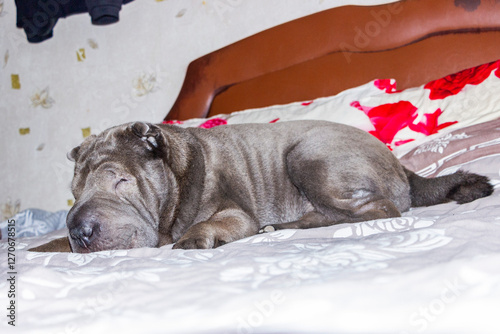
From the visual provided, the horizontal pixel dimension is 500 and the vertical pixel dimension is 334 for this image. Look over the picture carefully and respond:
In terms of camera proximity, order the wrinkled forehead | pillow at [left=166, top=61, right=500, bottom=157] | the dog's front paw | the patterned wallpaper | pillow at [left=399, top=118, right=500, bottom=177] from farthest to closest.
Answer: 1. the patterned wallpaper
2. pillow at [left=166, top=61, right=500, bottom=157]
3. pillow at [left=399, top=118, right=500, bottom=177]
4. the wrinkled forehead
5. the dog's front paw

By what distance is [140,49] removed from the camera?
400 cm

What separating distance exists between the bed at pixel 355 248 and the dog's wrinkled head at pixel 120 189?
15cm

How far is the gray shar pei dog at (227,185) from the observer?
157 centimetres

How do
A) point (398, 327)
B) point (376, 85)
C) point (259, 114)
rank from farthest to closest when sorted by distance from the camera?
point (259, 114)
point (376, 85)
point (398, 327)

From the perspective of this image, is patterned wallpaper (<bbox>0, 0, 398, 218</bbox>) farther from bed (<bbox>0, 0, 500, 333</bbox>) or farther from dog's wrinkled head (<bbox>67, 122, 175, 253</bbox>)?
dog's wrinkled head (<bbox>67, 122, 175, 253</bbox>)

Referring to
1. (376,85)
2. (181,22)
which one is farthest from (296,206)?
(181,22)

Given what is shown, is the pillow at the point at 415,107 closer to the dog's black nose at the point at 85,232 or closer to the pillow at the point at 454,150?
the pillow at the point at 454,150

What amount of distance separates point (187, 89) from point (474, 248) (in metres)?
2.86

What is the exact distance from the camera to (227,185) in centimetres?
197

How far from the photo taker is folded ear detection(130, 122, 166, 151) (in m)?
1.77

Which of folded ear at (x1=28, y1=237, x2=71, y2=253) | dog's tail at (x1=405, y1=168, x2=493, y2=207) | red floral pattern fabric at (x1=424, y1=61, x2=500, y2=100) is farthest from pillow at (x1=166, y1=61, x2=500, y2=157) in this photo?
folded ear at (x1=28, y1=237, x2=71, y2=253)

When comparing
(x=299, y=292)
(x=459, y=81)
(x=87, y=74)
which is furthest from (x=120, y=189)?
(x=87, y=74)

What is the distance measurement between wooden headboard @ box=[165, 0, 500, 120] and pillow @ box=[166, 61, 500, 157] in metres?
0.26

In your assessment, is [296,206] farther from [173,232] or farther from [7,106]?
[7,106]
